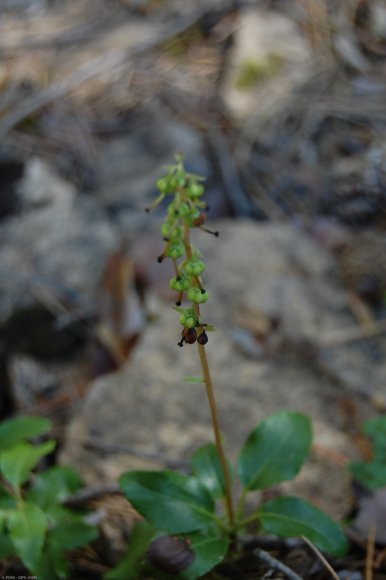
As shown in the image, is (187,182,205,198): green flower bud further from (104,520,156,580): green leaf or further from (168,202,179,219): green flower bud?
(104,520,156,580): green leaf

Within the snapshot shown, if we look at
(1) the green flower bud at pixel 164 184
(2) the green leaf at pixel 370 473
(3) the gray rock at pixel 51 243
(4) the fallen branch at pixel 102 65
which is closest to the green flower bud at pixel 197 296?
(1) the green flower bud at pixel 164 184

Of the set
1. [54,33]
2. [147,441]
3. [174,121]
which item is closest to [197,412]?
[147,441]

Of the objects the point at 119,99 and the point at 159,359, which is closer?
the point at 159,359

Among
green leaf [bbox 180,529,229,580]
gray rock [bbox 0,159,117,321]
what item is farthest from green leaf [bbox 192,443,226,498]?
gray rock [bbox 0,159,117,321]

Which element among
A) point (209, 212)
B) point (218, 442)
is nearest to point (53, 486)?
point (218, 442)

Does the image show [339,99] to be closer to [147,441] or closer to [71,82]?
[71,82]

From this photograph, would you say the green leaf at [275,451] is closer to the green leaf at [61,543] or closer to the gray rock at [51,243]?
the green leaf at [61,543]
